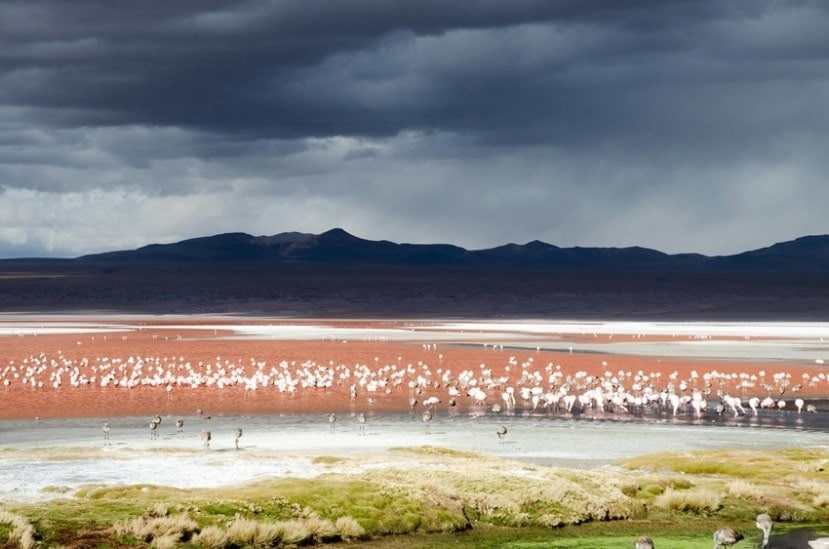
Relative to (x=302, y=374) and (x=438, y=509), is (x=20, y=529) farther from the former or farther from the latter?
(x=302, y=374)

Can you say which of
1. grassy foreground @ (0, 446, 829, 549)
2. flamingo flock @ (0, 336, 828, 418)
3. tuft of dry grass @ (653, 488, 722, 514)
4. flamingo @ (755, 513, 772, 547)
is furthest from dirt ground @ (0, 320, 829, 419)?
flamingo @ (755, 513, 772, 547)

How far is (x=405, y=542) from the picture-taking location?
23500 mm

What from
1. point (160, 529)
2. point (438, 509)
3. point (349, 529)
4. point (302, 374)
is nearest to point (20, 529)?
point (160, 529)

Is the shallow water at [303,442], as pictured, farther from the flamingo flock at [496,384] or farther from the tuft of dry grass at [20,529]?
the tuft of dry grass at [20,529]

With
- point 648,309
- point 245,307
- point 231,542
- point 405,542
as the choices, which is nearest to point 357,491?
point 405,542

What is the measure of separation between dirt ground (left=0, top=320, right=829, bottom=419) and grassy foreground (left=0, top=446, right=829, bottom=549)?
21434mm

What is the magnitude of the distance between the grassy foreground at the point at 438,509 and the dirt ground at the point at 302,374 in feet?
70.3

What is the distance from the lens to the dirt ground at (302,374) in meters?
50.9

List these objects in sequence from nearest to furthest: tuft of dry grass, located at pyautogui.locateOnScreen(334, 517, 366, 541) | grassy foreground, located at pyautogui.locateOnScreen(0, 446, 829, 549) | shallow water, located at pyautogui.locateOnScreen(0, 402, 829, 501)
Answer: grassy foreground, located at pyautogui.locateOnScreen(0, 446, 829, 549) → tuft of dry grass, located at pyautogui.locateOnScreen(334, 517, 366, 541) → shallow water, located at pyautogui.locateOnScreen(0, 402, 829, 501)

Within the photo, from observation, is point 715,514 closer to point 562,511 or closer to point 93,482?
point 562,511

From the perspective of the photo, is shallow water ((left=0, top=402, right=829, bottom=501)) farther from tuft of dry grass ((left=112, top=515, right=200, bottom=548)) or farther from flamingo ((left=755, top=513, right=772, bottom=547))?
flamingo ((left=755, top=513, right=772, bottom=547))

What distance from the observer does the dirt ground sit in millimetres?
→ 50875

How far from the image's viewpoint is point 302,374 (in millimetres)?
59594

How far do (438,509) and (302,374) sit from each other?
115 feet
